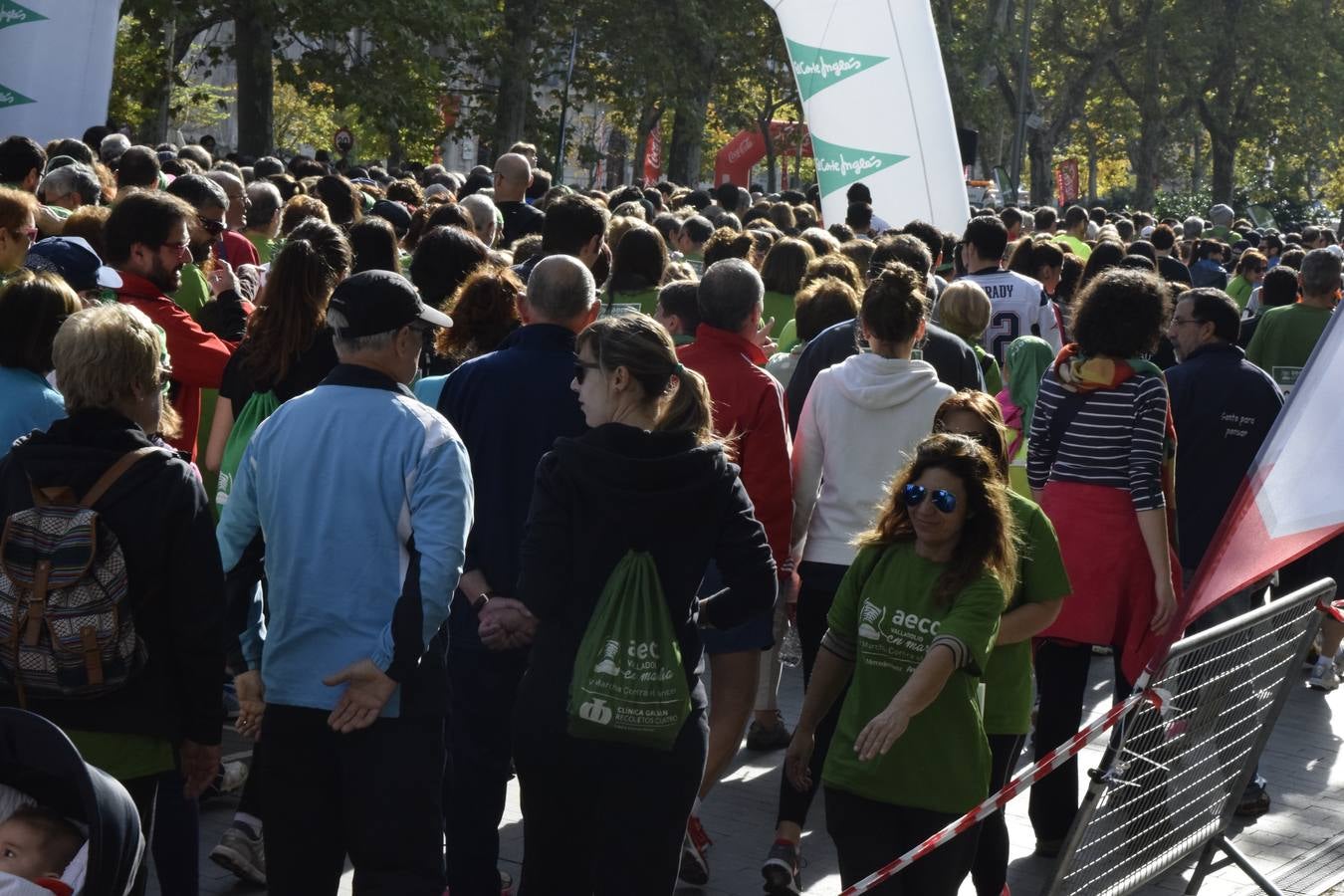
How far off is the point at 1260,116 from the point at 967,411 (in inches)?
2057

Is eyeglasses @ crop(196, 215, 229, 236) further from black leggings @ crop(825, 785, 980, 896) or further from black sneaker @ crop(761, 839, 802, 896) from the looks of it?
black leggings @ crop(825, 785, 980, 896)

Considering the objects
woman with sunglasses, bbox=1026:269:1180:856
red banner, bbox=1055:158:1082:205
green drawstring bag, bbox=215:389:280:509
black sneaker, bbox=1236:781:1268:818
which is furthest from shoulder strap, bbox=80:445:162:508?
red banner, bbox=1055:158:1082:205

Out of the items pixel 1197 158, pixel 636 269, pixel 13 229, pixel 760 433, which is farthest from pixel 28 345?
pixel 1197 158

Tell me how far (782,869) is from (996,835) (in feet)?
2.55

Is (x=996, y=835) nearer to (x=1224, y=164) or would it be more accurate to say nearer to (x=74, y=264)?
(x=74, y=264)

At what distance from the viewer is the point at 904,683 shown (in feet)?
14.3

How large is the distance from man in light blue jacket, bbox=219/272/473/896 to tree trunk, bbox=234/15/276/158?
75.9 feet

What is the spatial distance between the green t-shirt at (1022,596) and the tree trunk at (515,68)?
31.4 m

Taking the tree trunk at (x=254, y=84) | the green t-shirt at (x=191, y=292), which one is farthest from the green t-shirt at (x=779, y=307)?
the tree trunk at (x=254, y=84)

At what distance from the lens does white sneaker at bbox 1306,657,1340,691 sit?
29.8 feet

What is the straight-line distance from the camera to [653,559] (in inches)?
158

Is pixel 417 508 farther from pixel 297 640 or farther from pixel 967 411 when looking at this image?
pixel 967 411

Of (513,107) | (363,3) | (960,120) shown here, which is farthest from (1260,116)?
(363,3)

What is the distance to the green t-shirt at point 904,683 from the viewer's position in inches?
169
